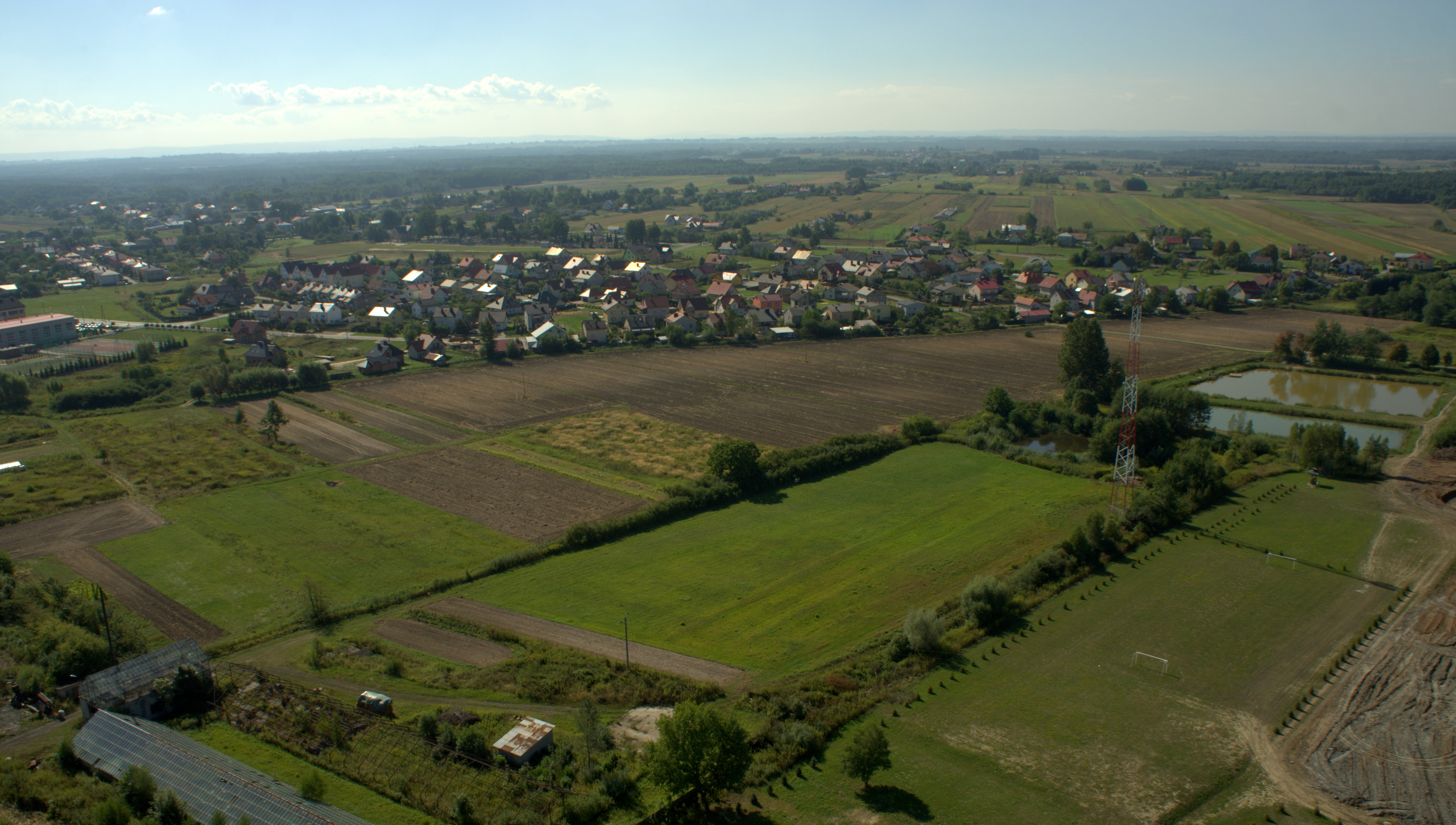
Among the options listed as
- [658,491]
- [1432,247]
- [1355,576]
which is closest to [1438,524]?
[1355,576]

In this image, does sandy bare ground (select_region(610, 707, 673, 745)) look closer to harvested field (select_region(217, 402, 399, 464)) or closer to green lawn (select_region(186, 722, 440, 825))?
green lawn (select_region(186, 722, 440, 825))

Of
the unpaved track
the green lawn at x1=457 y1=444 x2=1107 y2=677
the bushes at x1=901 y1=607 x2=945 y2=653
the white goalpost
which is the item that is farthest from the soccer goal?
the white goalpost

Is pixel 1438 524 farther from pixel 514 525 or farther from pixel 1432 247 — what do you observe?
pixel 1432 247

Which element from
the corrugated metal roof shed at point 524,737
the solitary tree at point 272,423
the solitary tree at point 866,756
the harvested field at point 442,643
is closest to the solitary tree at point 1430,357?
the solitary tree at point 866,756

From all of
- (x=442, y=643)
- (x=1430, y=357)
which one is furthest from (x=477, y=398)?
(x=1430, y=357)

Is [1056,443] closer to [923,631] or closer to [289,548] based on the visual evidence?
[923,631]
